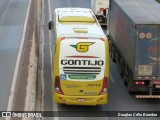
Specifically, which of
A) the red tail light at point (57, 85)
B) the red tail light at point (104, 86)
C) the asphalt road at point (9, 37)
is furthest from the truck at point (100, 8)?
the red tail light at point (57, 85)

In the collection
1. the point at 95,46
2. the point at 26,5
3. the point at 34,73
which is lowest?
the point at 26,5

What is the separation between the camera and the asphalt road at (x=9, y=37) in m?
23.0

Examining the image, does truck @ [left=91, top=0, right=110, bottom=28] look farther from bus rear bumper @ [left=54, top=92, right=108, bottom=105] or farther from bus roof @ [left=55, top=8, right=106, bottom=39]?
bus rear bumper @ [left=54, top=92, right=108, bottom=105]

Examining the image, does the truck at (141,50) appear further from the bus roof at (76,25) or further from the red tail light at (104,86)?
the red tail light at (104,86)

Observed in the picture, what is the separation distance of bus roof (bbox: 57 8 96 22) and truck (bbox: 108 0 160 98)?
166 centimetres

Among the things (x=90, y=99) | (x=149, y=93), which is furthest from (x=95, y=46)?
(x=149, y=93)

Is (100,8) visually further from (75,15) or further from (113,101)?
(113,101)

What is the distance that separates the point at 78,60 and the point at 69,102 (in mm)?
1732

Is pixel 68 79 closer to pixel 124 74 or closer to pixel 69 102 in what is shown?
pixel 69 102

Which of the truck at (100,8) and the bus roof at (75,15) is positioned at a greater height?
the bus roof at (75,15)

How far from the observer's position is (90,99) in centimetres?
1939

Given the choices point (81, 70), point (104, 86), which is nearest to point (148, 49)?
point (104, 86)

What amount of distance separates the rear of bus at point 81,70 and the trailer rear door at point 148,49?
5.35 feet

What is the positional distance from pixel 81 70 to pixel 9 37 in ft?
49.7
